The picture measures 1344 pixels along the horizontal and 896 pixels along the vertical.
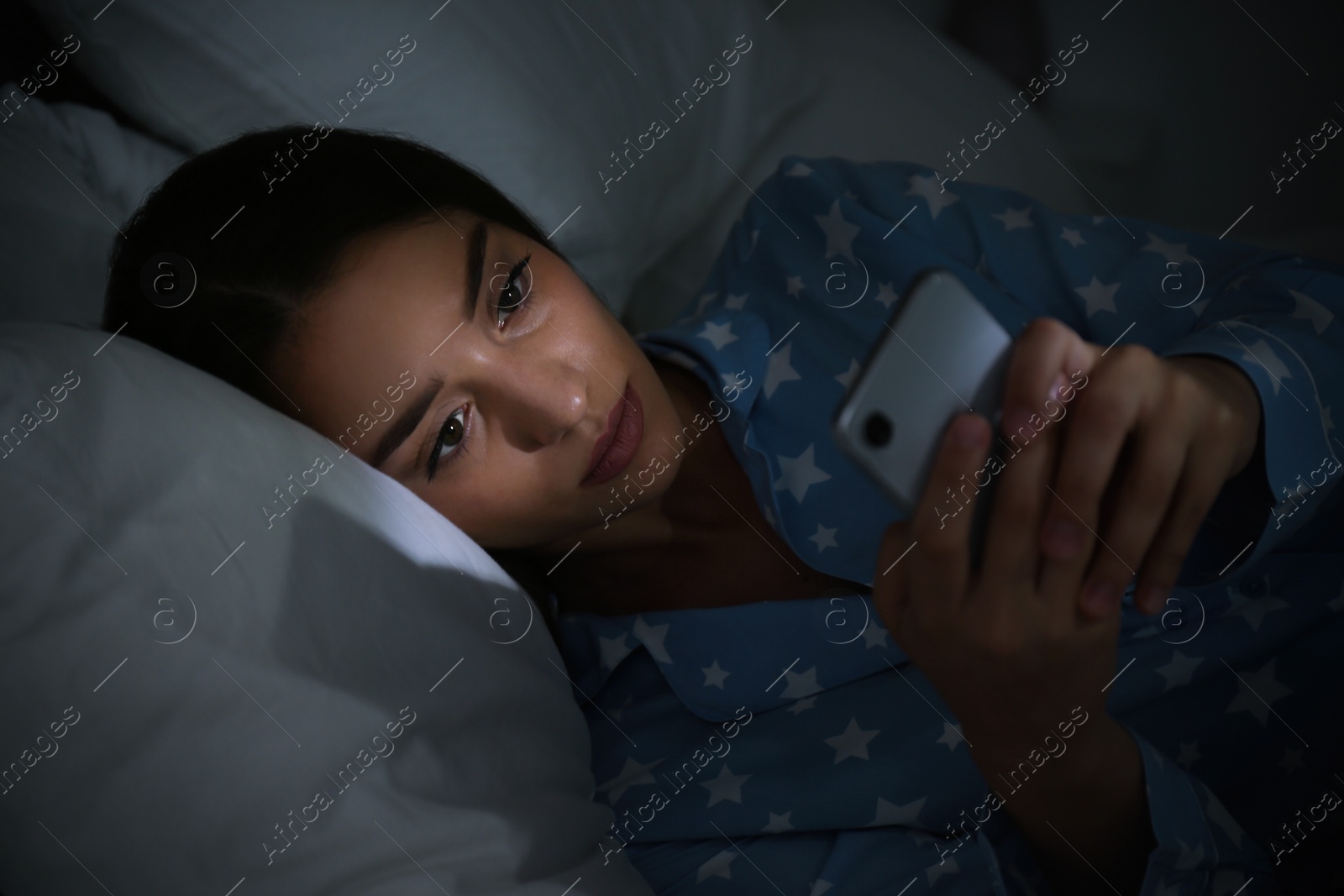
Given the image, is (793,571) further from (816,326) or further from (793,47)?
(793,47)

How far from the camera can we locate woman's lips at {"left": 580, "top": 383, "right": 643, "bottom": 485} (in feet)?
2.50

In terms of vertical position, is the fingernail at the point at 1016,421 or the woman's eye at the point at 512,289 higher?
the woman's eye at the point at 512,289

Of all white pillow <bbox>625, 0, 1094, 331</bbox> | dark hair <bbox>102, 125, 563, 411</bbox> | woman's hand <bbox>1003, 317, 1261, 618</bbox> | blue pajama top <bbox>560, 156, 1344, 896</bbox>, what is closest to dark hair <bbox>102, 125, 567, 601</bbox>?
dark hair <bbox>102, 125, 563, 411</bbox>

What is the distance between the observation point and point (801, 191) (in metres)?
1.00

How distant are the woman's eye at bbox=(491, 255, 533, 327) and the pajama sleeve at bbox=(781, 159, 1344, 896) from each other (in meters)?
0.39

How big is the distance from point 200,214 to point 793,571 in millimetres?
660

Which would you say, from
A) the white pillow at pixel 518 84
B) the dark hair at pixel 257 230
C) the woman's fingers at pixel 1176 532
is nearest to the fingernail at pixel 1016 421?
the woman's fingers at pixel 1176 532

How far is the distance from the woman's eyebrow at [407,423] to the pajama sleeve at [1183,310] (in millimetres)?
518

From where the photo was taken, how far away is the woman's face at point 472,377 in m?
0.68

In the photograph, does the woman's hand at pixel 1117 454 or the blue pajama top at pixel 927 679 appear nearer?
the woman's hand at pixel 1117 454

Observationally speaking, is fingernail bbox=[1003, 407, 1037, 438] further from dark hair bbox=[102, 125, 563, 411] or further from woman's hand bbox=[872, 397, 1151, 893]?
dark hair bbox=[102, 125, 563, 411]

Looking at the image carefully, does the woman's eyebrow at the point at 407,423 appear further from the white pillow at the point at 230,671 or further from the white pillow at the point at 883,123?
the white pillow at the point at 883,123

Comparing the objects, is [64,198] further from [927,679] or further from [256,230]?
[927,679]

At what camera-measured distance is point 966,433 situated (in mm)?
411
